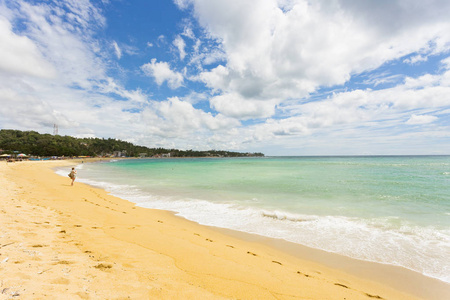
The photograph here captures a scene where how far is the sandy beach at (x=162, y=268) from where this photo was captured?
128 inches

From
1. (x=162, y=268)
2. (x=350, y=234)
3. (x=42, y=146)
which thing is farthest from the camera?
(x=42, y=146)

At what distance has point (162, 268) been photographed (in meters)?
4.26

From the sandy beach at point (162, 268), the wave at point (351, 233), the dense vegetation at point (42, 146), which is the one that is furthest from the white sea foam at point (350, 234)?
the dense vegetation at point (42, 146)

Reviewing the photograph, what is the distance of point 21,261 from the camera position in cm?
372

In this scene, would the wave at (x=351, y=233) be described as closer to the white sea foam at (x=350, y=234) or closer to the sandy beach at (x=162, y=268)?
the white sea foam at (x=350, y=234)

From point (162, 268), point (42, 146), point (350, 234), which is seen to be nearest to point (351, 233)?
point (350, 234)

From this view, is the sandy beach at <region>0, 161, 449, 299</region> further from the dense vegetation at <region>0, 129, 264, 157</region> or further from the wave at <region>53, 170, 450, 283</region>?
the dense vegetation at <region>0, 129, 264, 157</region>

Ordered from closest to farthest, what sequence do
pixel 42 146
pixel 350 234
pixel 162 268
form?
pixel 162 268 < pixel 350 234 < pixel 42 146

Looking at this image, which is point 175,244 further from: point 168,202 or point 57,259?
point 168,202

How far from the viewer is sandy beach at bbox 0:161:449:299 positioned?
10.6ft

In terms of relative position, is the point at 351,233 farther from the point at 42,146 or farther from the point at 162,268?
the point at 42,146

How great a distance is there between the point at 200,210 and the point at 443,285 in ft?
31.4

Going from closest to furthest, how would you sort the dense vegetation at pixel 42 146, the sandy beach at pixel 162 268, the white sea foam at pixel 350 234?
the sandy beach at pixel 162 268 < the white sea foam at pixel 350 234 < the dense vegetation at pixel 42 146

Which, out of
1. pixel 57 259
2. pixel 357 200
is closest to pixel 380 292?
pixel 57 259
